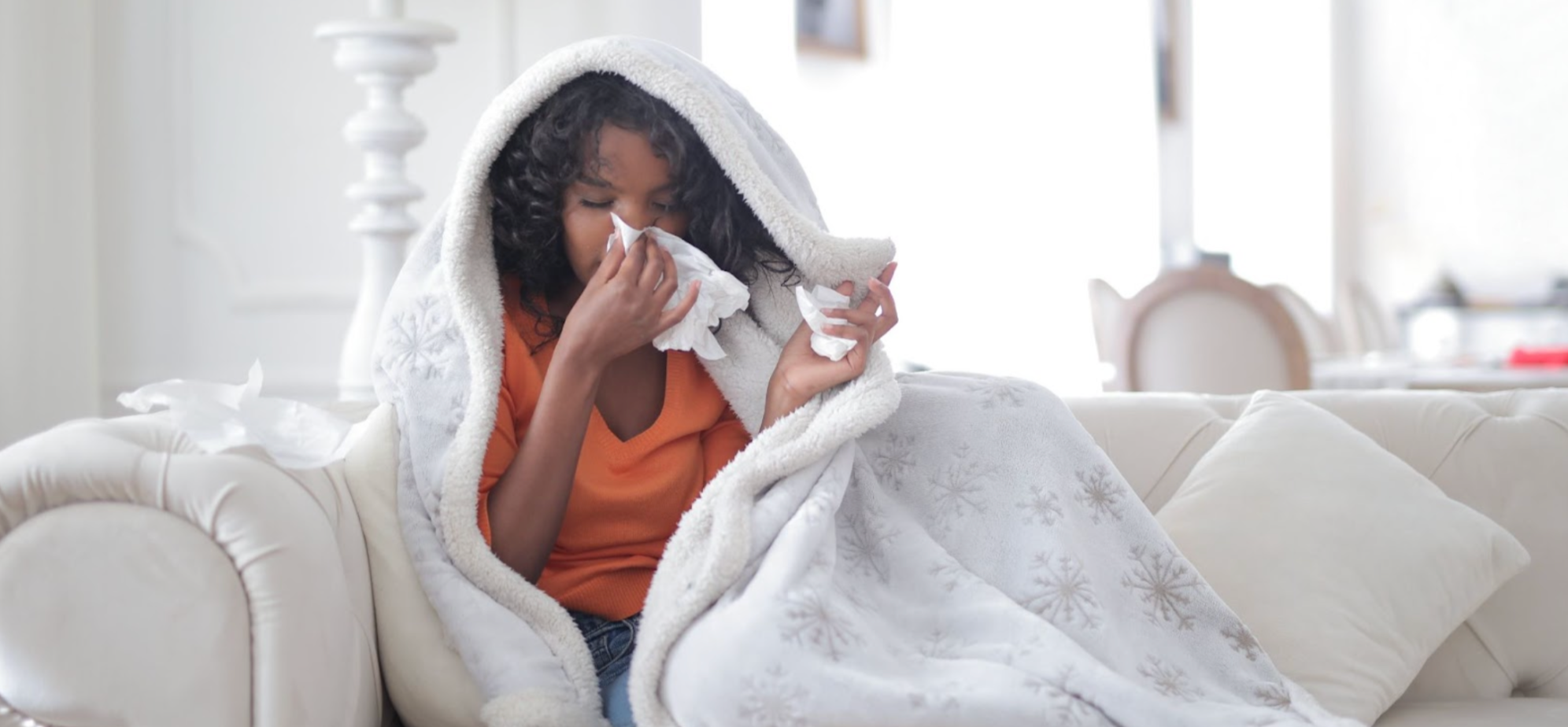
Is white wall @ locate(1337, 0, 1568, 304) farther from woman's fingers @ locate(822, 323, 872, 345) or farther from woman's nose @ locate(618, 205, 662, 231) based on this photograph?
woman's nose @ locate(618, 205, 662, 231)

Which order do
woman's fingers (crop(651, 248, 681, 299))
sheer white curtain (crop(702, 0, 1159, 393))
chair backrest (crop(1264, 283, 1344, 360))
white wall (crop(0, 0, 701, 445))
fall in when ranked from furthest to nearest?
1. chair backrest (crop(1264, 283, 1344, 360))
2. sheer white curtain (crop(702, 0, 1159, 393))
3. white wall (crop(0, 0, 701, 445))
4. woman's fingers (crop(651, 248, 681, 299))

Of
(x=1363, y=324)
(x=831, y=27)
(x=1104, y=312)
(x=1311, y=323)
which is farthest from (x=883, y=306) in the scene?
(x=1363, y=324)

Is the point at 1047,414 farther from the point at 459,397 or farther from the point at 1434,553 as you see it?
the point at 459,397

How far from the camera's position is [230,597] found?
98cm

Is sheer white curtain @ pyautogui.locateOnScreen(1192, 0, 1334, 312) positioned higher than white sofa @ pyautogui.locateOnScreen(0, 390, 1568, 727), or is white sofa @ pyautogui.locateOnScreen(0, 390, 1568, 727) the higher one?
sheer white curtain @ pyautogui.locateOnScreen(1192, 0, 1334, 312)

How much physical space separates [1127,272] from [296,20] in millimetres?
3043

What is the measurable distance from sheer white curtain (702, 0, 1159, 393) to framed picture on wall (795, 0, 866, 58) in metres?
0.03

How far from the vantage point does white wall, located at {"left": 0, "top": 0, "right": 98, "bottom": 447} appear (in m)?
2.49

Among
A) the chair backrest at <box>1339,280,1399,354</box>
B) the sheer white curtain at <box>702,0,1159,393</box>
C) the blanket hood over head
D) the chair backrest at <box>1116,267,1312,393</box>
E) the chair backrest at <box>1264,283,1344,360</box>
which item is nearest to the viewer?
the blanket hood over head

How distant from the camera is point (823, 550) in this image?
1163 millimetres

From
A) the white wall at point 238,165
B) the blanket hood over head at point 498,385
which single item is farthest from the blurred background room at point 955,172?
the blanket hood over head at point 498,385

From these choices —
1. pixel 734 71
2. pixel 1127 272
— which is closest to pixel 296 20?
pixel 734 71

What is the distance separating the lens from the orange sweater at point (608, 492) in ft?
4.31

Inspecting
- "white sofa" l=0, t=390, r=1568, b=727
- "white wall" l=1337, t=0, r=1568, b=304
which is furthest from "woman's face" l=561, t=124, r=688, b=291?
"white wall" l=1337, t=0, r=1568, b=304
